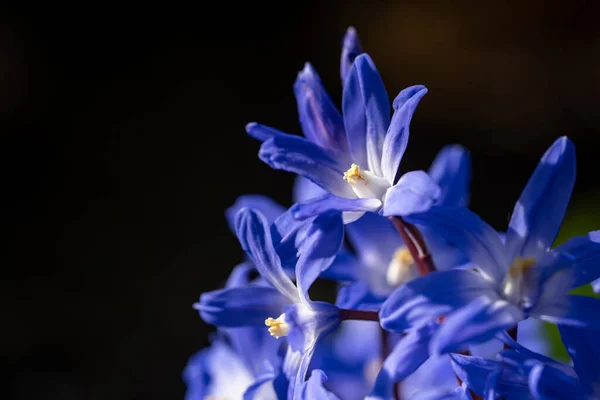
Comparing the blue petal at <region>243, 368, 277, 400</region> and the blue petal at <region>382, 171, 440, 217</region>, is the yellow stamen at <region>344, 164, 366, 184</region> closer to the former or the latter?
the blue petal at <region>382, 171, 440, 217</region>

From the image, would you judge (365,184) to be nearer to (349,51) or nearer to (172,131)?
(349,51)

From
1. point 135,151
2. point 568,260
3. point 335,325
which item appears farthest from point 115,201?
point 568,260

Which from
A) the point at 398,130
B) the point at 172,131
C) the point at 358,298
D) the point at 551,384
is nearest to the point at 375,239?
the point at 358,298

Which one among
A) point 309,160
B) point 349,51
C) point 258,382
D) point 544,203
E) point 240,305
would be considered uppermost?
point 349,51

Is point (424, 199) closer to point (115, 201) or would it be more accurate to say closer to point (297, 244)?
point (297, 244)

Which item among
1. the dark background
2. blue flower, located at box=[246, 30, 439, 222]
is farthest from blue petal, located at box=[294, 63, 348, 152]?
the dark background

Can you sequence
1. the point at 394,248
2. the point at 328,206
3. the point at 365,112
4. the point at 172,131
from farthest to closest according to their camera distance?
the point at 172,131, the point at 394,248, the point at 365,112, the point at 328,206
